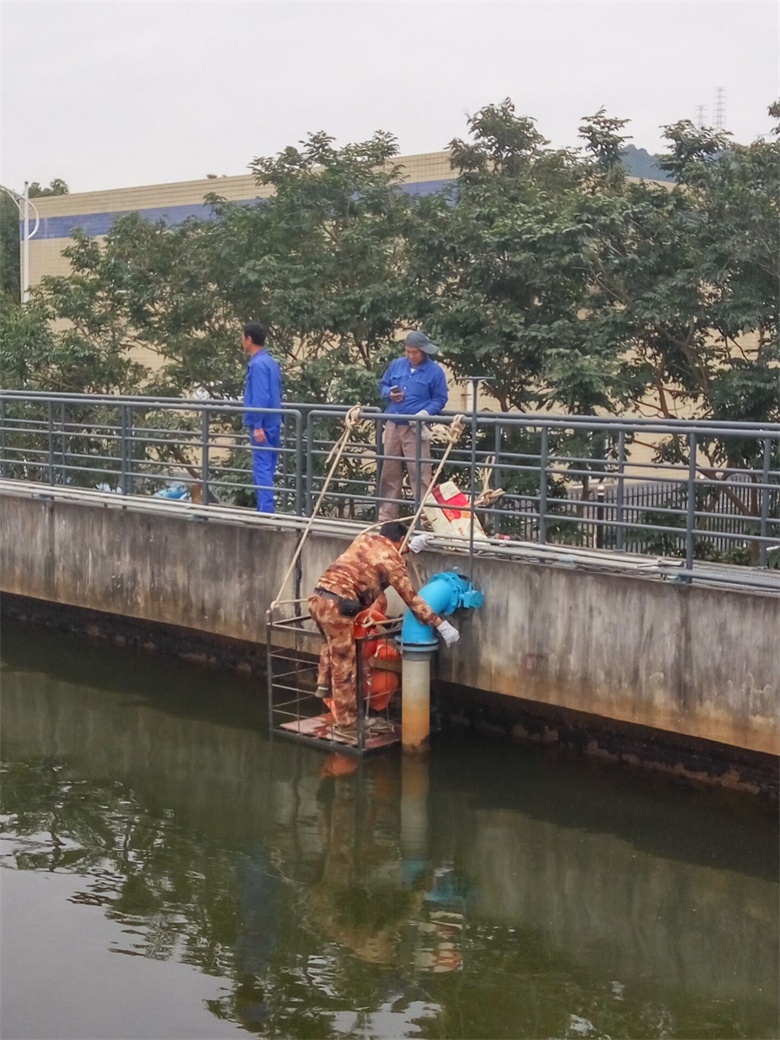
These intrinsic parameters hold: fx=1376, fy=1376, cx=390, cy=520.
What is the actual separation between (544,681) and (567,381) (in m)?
4.40

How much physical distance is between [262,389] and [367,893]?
4.97 meters

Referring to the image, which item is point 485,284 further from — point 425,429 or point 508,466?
point 508,466

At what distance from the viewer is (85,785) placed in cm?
946

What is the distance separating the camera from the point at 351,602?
9.27 m

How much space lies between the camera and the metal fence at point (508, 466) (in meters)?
8.77

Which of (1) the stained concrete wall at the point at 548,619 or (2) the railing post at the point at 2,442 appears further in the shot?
(2) the railing post at the point at 2,442

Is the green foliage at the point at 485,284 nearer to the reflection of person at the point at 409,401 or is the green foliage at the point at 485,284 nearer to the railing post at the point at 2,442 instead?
the railing post at the point at 2,442

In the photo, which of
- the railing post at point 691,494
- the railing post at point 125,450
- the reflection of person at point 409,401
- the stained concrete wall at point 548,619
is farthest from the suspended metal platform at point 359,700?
the railing post at point 125,450

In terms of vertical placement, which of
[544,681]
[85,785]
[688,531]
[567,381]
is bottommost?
[85,785]

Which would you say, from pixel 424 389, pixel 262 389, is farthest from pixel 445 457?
pixel 262 389

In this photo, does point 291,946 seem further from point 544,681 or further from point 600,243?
point 600,243

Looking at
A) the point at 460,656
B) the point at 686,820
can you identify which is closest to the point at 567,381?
the point at 460,656

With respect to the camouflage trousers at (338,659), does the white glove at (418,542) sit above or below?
above

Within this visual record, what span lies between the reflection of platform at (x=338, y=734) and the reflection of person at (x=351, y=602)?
84 millimetres
